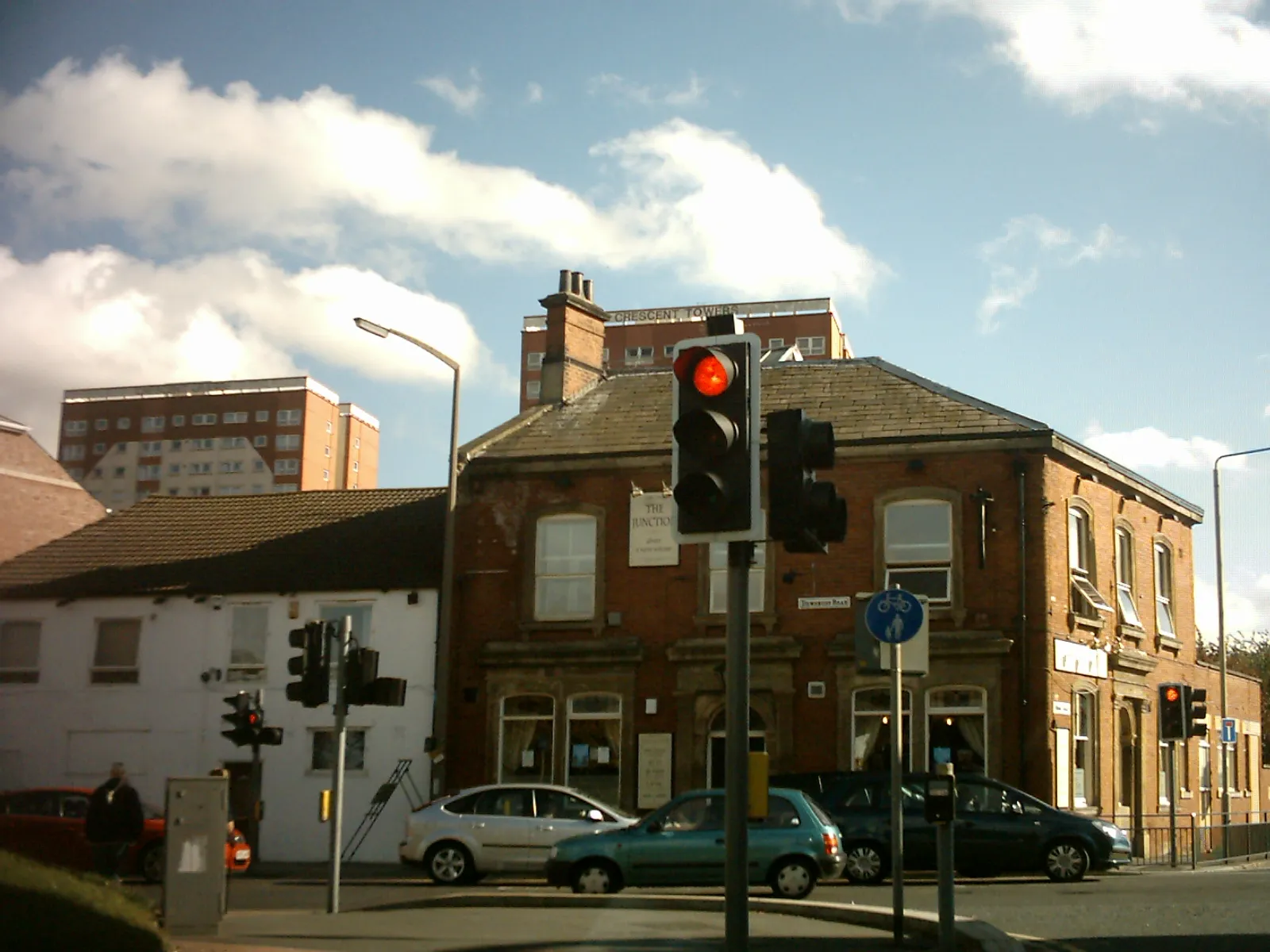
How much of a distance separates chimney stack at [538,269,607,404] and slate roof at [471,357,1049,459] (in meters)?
0.45

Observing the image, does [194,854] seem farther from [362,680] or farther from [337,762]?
[362,680]

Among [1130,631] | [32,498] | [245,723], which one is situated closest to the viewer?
[245,723]

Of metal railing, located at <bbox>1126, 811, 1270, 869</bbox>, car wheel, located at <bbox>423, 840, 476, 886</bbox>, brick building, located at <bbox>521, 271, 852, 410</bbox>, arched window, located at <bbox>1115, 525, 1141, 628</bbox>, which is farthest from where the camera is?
brick building, located at <bbox>521, 271, 852, 410</bbox>

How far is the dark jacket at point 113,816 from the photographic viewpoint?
20984 mm

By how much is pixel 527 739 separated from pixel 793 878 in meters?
12.2

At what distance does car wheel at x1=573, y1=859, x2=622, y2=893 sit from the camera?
67.2ft

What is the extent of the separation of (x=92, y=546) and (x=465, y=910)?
74.9 feet

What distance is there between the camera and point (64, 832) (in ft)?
81.9

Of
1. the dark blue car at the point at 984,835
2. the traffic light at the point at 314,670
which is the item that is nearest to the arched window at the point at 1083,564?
the dark blue car at the point at 984,835

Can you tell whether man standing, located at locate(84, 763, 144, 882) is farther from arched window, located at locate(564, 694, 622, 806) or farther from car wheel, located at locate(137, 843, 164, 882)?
arched window, located at locate(564, 694, 622, 806)

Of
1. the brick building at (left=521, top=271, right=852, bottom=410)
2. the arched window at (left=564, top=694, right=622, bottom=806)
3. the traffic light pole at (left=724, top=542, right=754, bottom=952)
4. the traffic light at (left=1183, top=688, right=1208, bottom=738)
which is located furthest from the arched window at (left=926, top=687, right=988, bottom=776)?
the brick building at (left=521, top=271, right=852, bottom=410)

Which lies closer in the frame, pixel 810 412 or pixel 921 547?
pixel 921 547

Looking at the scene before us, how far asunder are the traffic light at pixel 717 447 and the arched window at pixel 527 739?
910 inches

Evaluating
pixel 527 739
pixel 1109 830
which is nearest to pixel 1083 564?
pixel 1109 830
